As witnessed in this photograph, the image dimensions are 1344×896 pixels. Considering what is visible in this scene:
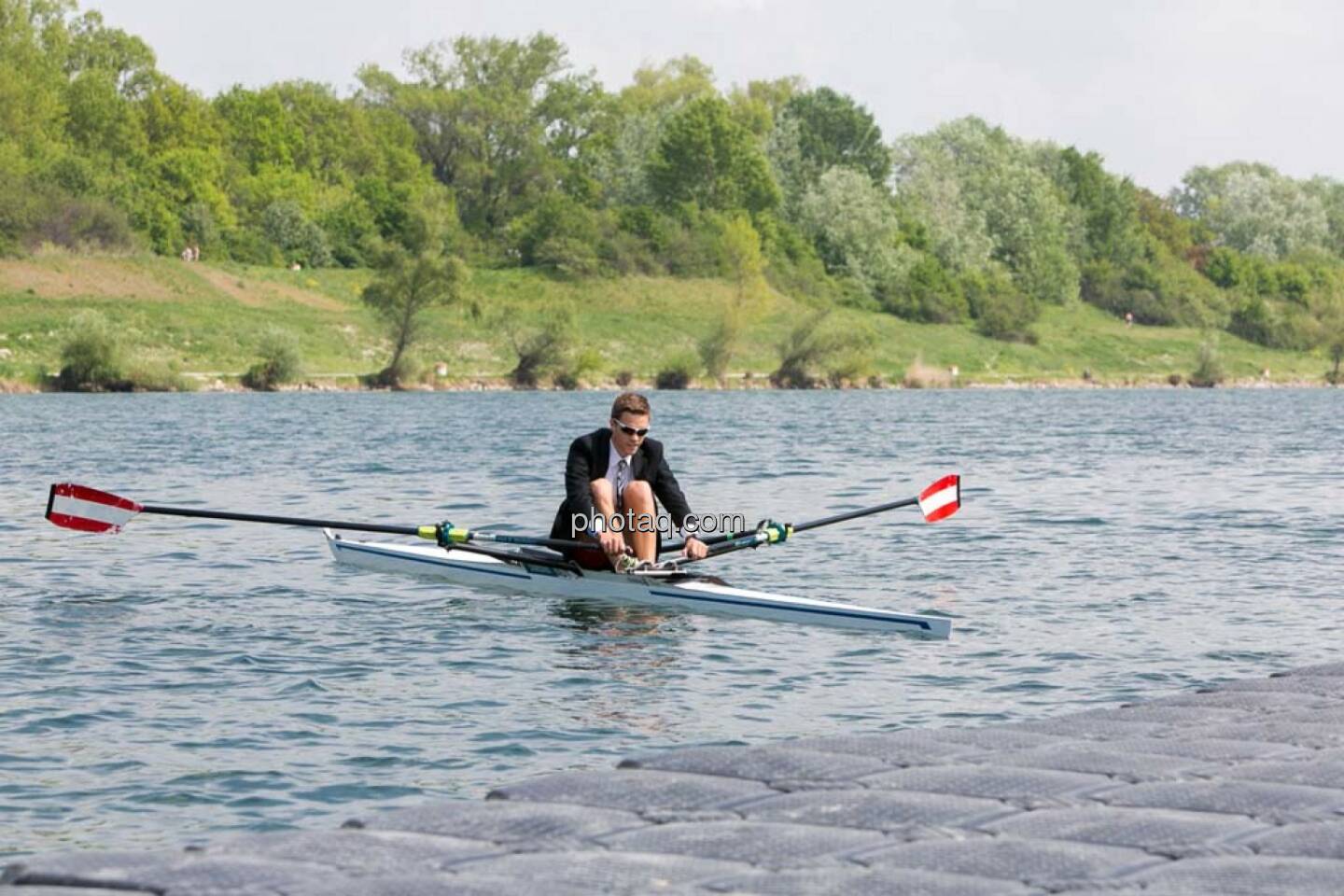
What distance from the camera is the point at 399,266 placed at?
81625 mm

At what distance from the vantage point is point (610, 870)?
5863 millimetres

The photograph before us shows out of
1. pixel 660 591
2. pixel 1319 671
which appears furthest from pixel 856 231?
pixel 1319 671

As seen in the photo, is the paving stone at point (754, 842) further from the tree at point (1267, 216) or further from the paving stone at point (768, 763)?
the tree at point (1267, 216)

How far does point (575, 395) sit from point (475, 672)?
66436 mm

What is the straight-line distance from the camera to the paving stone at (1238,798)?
6.76 m

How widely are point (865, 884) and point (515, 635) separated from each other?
1020 cm

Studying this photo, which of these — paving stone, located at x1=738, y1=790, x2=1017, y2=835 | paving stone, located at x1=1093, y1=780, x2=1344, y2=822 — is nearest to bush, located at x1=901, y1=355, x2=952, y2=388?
paving stone, located at x1=1093, y1=780, x2=1344, y2=822

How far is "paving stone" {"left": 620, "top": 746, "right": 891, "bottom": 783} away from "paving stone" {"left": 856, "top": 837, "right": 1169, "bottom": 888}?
1.13 meters

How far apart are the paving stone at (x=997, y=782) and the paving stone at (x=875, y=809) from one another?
117 millimetres

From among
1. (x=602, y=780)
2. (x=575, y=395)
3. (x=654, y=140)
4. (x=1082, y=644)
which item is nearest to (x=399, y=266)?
(x=575, y=395)

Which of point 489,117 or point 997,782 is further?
point 489,117

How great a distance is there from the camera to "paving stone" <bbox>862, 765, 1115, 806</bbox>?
7.03 m

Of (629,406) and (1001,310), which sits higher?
A: (1001,310)

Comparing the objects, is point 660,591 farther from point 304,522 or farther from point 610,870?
point 610,870
